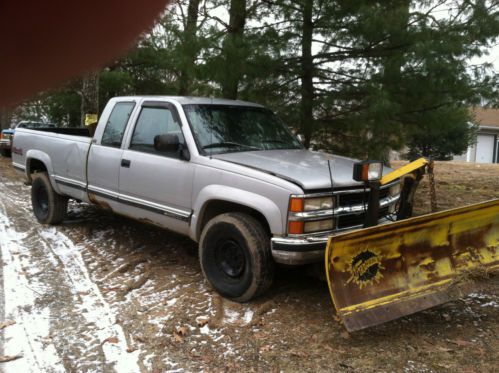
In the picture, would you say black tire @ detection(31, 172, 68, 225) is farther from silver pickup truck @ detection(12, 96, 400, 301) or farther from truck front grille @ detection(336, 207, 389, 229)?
truck front grille @ detection(336, 207, 389, 229)

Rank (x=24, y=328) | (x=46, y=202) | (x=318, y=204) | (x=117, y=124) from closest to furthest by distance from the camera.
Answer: (x=24, y=328) → (x=318, y=204) → (x=117, y=124) → (x=46, y=202)

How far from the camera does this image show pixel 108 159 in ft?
19.5

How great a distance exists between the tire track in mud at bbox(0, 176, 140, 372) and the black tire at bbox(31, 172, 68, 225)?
1.18ft

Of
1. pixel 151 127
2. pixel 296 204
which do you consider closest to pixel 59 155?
pixel 151 127

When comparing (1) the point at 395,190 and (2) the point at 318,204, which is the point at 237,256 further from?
(1) the point at 395,190

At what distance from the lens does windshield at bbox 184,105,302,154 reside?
206 inches

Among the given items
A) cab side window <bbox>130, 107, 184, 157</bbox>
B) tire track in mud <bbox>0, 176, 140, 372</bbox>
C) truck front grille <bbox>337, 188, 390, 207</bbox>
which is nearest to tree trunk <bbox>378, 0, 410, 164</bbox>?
truck front grille <bbox>337, 188, 390, 207</bbox>

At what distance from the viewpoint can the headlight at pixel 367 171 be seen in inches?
164

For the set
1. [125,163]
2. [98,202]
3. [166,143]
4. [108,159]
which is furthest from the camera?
[98,202]

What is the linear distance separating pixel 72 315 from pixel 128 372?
1.13m

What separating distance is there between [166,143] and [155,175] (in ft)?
1.64

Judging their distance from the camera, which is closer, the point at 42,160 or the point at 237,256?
the point at 237,256

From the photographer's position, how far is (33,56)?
76cm

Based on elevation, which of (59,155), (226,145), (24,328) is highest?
(226,145)
